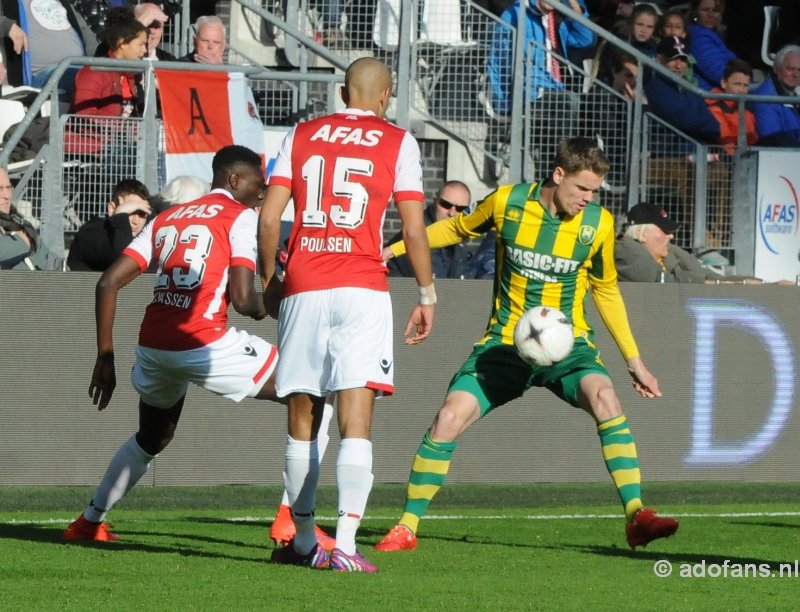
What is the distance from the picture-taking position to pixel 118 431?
1124cm

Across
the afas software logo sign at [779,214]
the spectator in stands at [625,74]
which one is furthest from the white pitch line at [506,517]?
the spectator in stands at [625,74]

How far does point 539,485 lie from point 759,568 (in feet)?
16.0

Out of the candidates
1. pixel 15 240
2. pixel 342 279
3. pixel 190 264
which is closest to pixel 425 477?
pixel 190 264

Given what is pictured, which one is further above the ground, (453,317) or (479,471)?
(453,317)

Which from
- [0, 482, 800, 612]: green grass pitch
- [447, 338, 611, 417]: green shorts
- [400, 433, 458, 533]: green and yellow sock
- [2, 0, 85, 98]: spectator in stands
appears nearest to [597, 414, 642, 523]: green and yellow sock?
[447, 338, 611, 417]: green shorts

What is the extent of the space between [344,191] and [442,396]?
540 centimetres

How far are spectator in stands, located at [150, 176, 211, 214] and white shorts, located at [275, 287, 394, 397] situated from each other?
4.87 m

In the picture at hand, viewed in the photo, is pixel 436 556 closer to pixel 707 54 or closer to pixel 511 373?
pixel 511 373

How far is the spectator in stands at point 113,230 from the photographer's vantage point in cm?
1158

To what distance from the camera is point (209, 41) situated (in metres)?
13.6

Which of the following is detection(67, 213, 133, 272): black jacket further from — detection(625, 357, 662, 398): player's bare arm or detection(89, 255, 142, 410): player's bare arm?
detection(625, 357, 662, 398): player's bare arm

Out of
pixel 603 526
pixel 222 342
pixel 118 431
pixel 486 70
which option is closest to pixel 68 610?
pixel 222 342

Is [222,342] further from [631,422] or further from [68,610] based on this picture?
[631,422]

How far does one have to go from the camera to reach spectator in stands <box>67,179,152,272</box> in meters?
11.6
